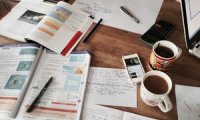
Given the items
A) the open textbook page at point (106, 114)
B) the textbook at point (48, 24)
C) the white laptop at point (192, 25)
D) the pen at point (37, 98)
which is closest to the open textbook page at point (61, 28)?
the textbook at point (48, 24)

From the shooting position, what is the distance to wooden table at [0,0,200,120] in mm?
782

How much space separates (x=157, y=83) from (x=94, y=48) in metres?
0.29

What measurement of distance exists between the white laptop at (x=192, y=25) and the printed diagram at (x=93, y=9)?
0.32 meters

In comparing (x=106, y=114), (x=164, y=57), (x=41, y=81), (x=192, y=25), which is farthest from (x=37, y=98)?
(x=192, y=25)

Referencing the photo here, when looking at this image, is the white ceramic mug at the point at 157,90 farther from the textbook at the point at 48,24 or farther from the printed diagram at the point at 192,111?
the textbook at the point at 48,24

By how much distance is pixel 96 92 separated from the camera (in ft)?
2.60

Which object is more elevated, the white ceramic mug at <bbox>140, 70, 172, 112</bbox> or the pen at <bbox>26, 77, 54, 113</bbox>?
the white ceramic mug at <bbox>140, 70, 172, 112</bbox>

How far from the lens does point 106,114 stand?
738 millimetres

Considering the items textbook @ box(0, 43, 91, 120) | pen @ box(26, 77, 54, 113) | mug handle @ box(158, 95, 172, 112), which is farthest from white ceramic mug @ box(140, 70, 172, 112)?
pen @ box(26, 77, 54, 113)

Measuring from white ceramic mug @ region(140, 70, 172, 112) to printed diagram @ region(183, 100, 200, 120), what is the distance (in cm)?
9

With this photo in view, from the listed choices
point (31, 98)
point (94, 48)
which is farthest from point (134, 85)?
point (31, 98)

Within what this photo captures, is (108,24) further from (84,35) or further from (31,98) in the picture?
(31,98)

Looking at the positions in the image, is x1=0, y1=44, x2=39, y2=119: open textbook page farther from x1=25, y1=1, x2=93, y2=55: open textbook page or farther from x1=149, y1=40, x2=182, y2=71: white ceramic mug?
x1=149, y1=40, x2=182, y2=71: white ceramic mug

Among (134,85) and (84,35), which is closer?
(134,85)
